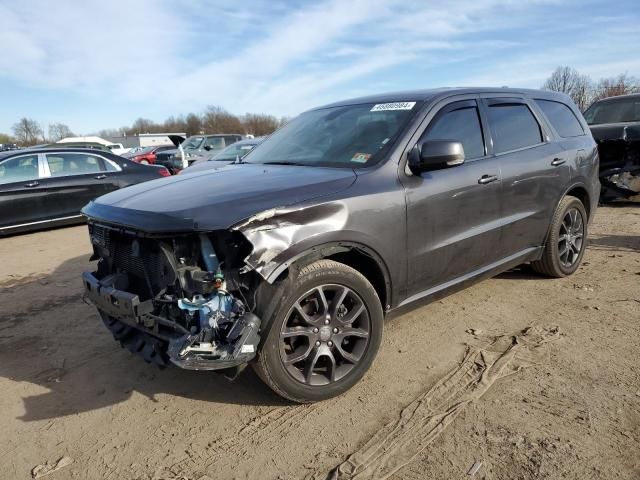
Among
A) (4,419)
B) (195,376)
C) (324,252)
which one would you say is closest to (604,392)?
(324,252)

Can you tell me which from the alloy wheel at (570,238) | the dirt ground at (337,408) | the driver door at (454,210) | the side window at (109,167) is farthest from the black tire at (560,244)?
A: the side window at (109,167)

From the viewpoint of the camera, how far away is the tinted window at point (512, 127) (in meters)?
4.07

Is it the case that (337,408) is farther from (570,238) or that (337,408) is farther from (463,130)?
(570,238)

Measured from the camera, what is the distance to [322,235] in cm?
277

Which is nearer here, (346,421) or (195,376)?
(346,421)

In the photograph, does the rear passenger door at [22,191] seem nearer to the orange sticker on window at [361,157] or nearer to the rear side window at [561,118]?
the orange sticker on window at [361,157]

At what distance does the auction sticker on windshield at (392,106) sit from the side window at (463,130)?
226 mm

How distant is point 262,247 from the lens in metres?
2.54

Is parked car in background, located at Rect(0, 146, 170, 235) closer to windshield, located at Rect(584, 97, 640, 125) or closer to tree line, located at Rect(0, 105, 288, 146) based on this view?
windshield, located at Rect(584, 97, 640, 125)

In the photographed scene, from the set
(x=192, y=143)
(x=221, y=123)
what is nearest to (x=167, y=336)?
(x=192, y=143)

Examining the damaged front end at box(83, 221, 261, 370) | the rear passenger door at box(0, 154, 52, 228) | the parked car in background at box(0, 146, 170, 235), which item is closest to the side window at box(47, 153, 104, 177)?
the parked car in background at box(0, 146, 170, 235)

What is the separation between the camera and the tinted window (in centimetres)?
407

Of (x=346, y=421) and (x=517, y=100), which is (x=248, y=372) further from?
(x=517, y=100)

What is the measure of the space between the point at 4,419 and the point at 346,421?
203cm
